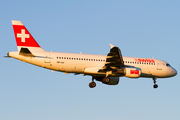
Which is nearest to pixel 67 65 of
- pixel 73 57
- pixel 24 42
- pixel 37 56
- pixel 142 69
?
pixel 73 57

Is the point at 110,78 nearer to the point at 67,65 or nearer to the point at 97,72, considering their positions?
the point at 97,72

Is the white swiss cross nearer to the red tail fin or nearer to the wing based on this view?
the red tail fin

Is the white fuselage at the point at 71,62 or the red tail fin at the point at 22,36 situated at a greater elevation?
the red tail fin at the point at 22,36

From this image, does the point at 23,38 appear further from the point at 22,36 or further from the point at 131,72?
the point at 131,72

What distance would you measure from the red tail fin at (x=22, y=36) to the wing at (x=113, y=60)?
907cm

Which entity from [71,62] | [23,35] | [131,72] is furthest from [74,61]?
[23,35]

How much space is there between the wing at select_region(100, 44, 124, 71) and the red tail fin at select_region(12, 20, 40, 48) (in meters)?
9.07

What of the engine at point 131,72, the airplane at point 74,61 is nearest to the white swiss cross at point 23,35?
the airplane at point 74,61

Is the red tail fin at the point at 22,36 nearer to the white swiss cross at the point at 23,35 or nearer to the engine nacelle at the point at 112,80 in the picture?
the white swiss cross at the point at 23,35

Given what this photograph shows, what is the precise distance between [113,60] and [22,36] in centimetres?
1180

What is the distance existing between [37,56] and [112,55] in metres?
8.98

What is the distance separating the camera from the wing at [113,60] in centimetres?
3443

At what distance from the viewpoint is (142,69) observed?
132 feet

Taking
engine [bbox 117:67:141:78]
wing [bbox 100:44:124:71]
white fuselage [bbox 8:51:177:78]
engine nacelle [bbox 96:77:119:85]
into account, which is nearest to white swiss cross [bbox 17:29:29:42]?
white fuselage [bbox 8:51:177:78]
